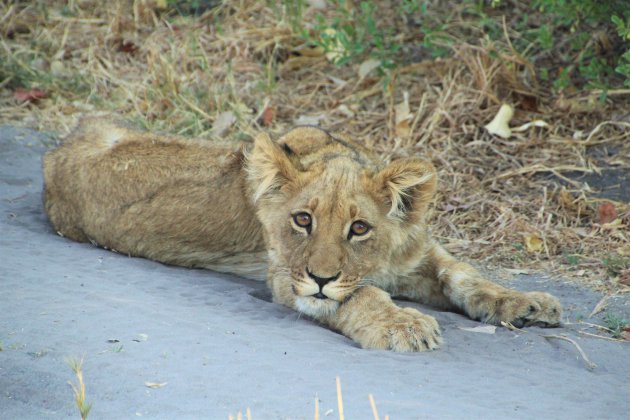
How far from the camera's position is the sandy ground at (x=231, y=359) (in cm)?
349

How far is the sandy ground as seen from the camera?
11.4 ft

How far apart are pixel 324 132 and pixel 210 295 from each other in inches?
53.8

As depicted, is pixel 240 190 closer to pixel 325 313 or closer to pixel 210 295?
pixel 210 295

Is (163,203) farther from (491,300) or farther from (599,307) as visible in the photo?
(599,307)

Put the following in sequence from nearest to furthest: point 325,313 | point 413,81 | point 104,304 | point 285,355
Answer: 1. point 285,355
2. point 104,304
3. point 325,313
4. point 413,81

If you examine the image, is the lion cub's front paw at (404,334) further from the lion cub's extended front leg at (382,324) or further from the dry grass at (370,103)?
the dry grass at (370,103)

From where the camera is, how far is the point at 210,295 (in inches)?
203

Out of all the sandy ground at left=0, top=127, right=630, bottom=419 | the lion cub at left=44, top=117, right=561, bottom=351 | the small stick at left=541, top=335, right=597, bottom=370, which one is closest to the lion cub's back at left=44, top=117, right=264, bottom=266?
the lion cub at left=44, top=117, right=561, bottom=351

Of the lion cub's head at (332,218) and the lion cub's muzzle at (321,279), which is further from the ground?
the lion cub's head at (332,218)

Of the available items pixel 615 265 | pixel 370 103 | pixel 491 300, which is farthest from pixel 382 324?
pixel 370 103

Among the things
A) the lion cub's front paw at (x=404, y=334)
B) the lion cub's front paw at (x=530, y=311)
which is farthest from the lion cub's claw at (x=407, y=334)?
the lion cub's front paw at (x=530, y=311)

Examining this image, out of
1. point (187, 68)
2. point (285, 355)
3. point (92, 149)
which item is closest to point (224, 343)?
point (285, 355)

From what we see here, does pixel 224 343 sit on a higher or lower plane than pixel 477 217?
lower

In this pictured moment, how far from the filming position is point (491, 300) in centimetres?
506
